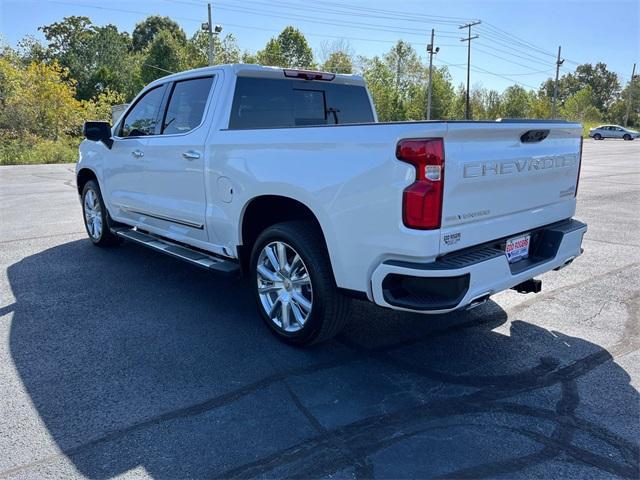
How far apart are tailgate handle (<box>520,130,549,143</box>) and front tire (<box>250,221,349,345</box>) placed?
1.50 meters

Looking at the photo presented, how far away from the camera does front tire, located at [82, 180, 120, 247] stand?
21.4 ft

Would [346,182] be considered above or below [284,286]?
above

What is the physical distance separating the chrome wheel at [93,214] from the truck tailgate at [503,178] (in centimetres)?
508

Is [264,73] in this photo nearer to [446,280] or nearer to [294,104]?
[294,104]

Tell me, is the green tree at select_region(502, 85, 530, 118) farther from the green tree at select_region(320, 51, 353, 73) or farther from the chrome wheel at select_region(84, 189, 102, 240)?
the chrome wheel at select_region(84, 189, 102, 240)

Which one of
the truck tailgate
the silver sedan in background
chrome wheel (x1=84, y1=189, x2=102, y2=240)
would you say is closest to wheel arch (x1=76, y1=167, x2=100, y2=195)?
chrome wheel (x1=84, y1=189, x2=102, y2=240)

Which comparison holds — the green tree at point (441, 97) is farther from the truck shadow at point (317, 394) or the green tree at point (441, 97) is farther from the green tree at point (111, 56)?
the truck shadow at point (317, 394)

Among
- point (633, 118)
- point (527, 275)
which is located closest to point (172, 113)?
point (527, 275)

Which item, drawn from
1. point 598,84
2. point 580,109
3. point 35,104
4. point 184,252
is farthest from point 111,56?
point 598,84

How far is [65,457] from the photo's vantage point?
8.48 feet

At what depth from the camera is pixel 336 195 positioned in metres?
3.20

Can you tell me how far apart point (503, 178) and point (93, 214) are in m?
5.49

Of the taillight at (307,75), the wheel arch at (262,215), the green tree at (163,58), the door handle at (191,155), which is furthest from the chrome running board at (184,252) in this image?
the green tree at (163,58)

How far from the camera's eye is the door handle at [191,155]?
14.4ft
